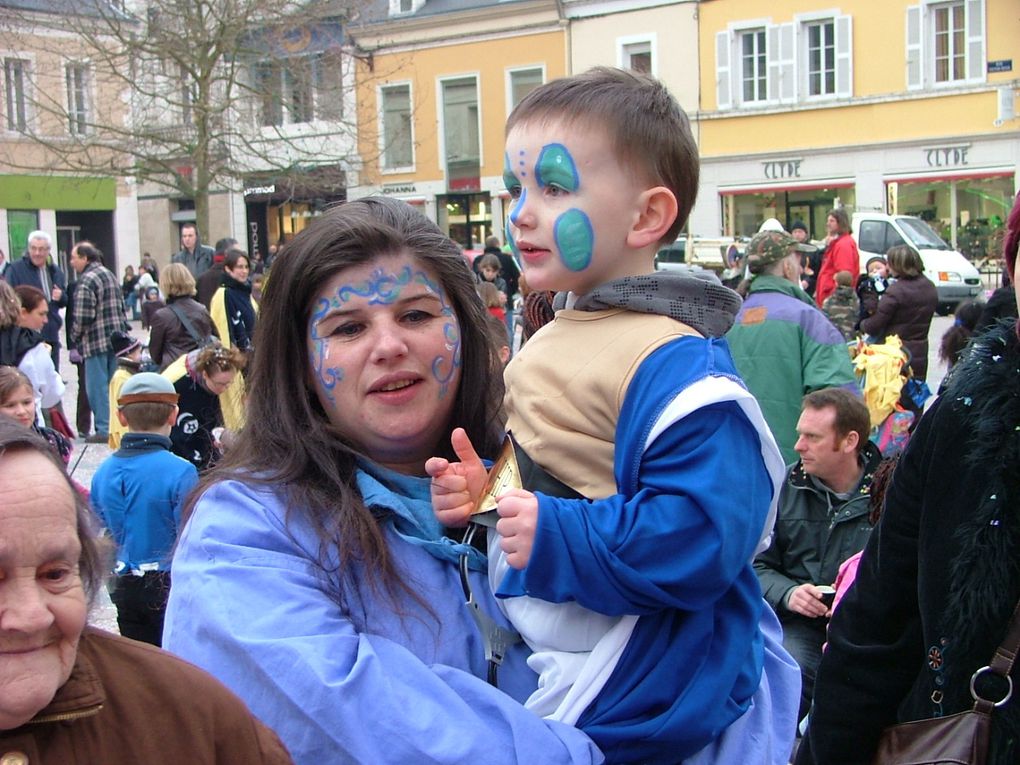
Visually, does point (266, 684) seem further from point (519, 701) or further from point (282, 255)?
point (282, 255)

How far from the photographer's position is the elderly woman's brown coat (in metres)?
1.36

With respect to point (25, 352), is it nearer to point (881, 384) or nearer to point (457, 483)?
point (881, 384)

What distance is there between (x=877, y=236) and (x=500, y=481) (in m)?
21.0

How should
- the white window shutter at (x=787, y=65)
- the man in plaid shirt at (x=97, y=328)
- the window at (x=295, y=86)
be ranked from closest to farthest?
the man in plaid shirt at (x=97, y=328), the window at (x=295, y=86), the white window shutter at (x=787, y=65)

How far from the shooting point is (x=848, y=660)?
214 cm

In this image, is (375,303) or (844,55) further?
(844,55)

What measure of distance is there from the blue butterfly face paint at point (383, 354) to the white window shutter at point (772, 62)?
95.9 feet

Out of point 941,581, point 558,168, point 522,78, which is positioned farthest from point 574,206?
point 522,78

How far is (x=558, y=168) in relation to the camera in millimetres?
1930

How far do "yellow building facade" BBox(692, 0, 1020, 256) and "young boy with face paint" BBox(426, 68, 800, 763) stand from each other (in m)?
26.0

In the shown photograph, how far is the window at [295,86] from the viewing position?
19938 mm

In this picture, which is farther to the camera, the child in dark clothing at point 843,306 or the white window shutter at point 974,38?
the white window shutter at point 974,38

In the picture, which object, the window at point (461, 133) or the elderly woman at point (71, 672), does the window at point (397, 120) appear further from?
the elderly woman at point (71, 672)

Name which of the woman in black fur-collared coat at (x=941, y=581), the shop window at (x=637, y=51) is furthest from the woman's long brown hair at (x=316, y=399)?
the shop window at (x=637, y=51)
